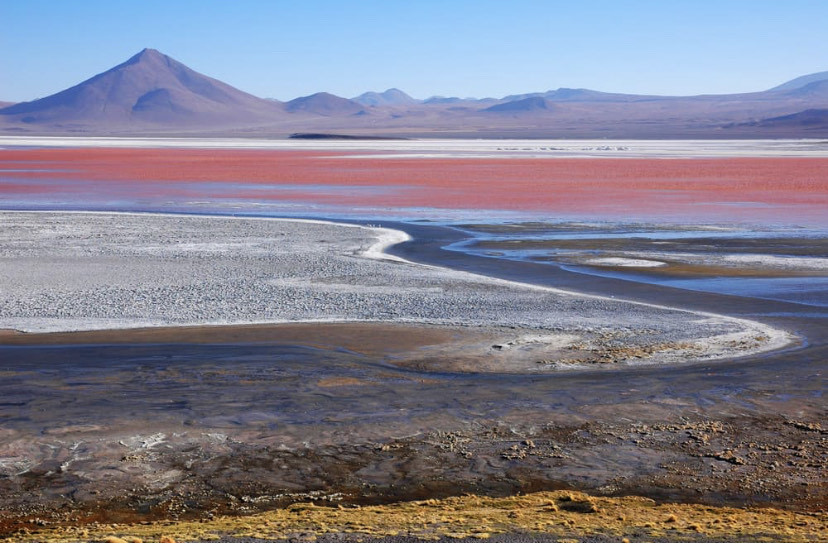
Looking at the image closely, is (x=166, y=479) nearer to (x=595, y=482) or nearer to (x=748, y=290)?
(x=595, y=482)

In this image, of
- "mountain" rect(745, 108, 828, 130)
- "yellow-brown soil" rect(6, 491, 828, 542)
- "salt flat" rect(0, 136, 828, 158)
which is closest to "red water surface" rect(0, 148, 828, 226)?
"salt flat" rect(0, 136, 828, 158)

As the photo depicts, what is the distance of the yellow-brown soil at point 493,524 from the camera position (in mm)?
5512

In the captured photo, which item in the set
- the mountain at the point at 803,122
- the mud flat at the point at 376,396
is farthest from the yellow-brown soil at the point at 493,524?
the mountain at the point at 803,122

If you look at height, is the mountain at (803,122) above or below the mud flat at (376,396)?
above

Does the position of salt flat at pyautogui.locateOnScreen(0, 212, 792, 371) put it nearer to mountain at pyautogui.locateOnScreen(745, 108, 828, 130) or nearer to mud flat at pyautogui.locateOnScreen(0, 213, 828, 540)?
mud flat at pyautogui.locateOnScreen(0, 213, 828, 540)

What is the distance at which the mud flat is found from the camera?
683cm

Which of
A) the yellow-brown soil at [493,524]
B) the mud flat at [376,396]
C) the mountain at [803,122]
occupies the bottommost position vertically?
the mud flat at [376,396]

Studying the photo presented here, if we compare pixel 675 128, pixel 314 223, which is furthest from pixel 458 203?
pixel 675 128

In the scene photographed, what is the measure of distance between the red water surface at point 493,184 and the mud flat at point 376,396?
14.1 meters

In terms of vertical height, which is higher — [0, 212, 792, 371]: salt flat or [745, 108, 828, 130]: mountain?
[745, 108, 828, 130]: mountain

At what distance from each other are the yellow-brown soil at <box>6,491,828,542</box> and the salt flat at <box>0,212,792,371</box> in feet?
12.9

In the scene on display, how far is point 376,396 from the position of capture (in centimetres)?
905

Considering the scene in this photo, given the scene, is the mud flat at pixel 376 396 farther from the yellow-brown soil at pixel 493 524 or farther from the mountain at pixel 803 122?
the mountain at pixel 803 122

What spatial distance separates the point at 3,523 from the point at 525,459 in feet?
11.5
